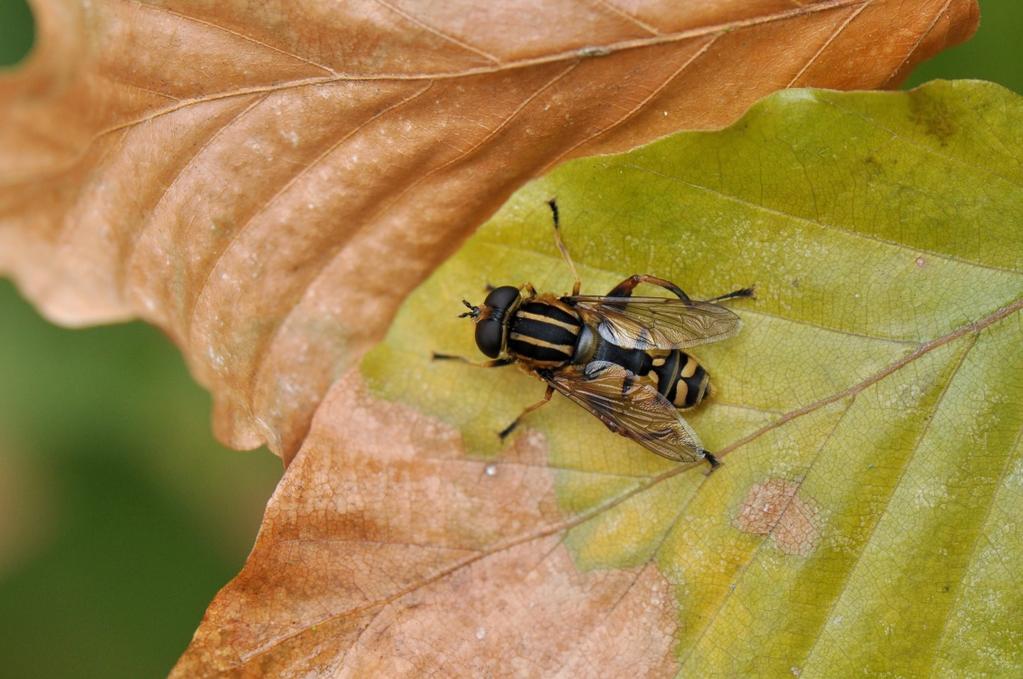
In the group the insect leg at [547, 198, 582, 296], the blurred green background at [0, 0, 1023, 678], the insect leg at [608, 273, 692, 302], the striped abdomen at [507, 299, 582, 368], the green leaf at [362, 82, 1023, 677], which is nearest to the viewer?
the green leaf at [362, 82, 1023, 677]

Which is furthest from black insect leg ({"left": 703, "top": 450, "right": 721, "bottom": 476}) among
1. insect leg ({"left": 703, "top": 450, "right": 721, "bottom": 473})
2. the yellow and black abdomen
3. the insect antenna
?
the insect antenna

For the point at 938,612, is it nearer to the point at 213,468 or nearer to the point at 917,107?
the point at 917,107

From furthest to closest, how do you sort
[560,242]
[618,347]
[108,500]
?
1. [108,500]
2. [618,347]
3. [560,242]

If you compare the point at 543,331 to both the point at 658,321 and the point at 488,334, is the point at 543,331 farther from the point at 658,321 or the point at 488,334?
the point at 658,321

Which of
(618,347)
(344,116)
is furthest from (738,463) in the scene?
(344,116)

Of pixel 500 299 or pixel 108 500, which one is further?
pixel 108 500

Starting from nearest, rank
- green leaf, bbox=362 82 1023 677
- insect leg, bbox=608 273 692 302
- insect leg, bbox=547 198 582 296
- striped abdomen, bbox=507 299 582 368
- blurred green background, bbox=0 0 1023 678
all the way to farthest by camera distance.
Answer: green leaf, bbox=362 82 1023 677, insect leg, bbox=547 198 582 296, insect leg, bbox=608 273 692 302, striped abdomen, bbox=507 299 582 368, blurred green background, bbox=0 0 1023 678

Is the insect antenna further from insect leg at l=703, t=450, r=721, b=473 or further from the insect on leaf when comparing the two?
insect leg at l=703, t=450, r=721, b=473
